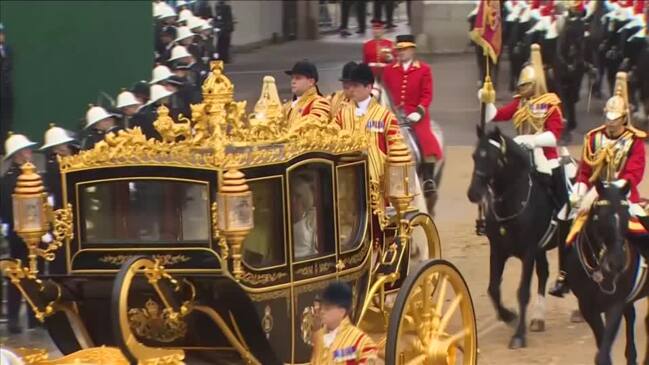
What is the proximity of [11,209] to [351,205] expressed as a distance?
141 inches

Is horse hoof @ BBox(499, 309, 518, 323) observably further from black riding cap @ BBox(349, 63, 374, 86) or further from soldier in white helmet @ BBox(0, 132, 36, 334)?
soldier in white helmet @ BBox(0, 132, 36, 334)

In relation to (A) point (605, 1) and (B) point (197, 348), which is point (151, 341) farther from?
(A) point (605, 1)

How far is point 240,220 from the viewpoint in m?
7.74

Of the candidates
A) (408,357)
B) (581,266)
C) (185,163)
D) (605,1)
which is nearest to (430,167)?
(581,266)

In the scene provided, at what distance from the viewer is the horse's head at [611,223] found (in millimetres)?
10234

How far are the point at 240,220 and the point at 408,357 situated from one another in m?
1.68

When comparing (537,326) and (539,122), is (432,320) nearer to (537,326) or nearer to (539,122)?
(537,326)

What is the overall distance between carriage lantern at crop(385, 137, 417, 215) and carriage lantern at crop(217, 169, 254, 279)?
1.76m

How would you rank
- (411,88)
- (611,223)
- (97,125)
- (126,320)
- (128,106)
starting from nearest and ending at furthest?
(126,320), (611,223), (97,125), (128,106), (411,88)

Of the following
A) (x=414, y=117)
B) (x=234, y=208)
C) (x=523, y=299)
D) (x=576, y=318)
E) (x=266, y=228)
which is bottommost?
(x=576, y=318)

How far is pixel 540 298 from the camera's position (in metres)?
12.2

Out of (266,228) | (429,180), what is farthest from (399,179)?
(429,180)

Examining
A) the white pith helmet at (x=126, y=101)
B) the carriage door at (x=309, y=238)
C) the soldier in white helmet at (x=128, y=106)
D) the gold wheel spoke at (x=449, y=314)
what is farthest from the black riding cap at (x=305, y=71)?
the white pith helmet at (x=126, y=101)

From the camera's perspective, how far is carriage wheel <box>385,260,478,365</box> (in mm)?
8695
